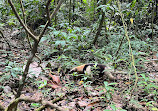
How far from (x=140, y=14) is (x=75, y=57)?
10.6ft

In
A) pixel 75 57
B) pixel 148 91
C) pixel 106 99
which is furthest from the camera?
pixel 75 57

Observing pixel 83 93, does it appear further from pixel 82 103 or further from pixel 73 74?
pixel 73 74

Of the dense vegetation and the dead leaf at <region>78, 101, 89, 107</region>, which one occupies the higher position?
the dense vegetation

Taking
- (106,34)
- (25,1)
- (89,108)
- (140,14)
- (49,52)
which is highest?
(25,1)

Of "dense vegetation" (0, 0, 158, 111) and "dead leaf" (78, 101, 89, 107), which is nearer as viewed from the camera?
"dense vegetation" (0, 0, 158, 111)

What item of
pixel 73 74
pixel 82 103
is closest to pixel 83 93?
pixel 82 103

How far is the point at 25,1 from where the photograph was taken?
5254 mm

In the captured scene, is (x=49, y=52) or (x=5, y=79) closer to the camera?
(x=5, y=79)

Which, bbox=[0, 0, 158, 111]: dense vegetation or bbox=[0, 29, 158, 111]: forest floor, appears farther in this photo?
bbox=[0, 29, 158, 111]: forest floor

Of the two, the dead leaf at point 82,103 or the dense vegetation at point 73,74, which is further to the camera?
the dead leaf at point 82,103

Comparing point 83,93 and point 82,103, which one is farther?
point 83,93

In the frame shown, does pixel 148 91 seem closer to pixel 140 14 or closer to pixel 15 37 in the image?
pixel 140 14

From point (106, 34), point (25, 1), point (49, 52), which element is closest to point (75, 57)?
point (49, 52)

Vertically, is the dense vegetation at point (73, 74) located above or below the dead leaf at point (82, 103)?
above
